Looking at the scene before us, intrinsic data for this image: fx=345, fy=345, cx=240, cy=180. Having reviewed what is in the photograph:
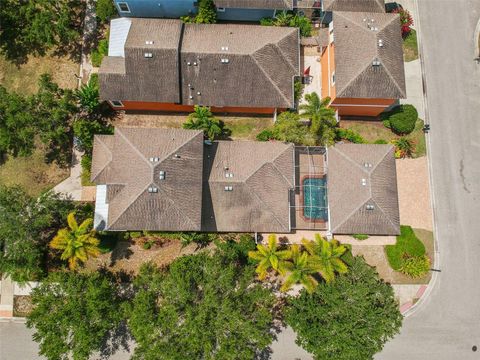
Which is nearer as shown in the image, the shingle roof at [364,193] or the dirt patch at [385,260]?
the shingle roof at [364,193]

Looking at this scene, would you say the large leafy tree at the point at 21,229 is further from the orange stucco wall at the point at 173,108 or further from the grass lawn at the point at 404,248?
the grass lawn at the point at 404,248

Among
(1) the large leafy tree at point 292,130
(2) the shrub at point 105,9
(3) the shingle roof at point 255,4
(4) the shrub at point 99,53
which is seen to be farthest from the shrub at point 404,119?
(2) the shrub at point 105,9

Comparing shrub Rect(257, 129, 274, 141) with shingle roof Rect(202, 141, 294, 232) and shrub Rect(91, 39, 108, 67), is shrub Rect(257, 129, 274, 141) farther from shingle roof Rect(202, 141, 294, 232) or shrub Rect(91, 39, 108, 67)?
shrub Rect(91, 39, 108, 67)

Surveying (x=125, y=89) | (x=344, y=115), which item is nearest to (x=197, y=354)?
(x=125, y=89)

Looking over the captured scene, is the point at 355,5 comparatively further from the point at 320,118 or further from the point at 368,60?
the point at 320,118

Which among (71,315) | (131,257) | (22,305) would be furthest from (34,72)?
(71,315)
